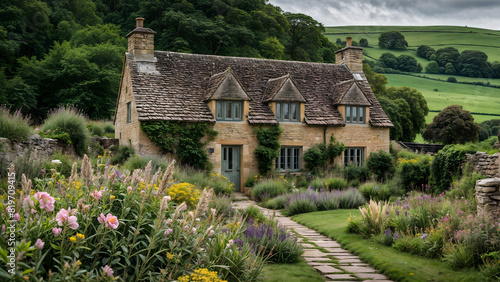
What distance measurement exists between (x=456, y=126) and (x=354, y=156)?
2866 centimetres

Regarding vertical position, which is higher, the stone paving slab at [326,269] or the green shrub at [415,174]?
the green shrub at [415,174]

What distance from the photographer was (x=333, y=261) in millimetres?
8227

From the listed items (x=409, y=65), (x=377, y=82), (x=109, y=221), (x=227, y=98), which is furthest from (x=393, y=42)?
(x=109, y=221)

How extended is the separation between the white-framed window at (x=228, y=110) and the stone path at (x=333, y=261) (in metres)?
9.93

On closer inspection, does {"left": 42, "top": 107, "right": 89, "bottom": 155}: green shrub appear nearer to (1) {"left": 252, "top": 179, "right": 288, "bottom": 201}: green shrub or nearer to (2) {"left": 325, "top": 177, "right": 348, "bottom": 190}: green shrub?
(1) {"left": 252, "top": 179, "right": 288, "bottom": 201}: green shrub

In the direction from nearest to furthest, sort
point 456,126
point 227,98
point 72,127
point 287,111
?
point 72,127
point 227,98
point 287,111
point 456,126

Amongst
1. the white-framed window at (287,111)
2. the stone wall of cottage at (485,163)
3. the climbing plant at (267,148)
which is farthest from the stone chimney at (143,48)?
the stone wall of cottage at (485,163)

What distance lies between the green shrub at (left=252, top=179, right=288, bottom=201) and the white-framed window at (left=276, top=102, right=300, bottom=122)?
4613mm

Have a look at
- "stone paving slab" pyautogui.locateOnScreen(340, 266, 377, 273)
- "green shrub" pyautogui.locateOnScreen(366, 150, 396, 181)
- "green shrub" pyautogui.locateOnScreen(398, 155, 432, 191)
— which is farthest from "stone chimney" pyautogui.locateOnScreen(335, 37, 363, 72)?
"stone paving slab" pyautogui.locateOnScreen(340, 266, 377, 273)

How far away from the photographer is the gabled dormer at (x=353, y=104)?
2208 cm

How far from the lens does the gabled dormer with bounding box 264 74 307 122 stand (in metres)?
20.6

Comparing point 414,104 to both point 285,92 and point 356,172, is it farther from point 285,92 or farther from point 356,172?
point 285,92

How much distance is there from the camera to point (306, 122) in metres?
21.0

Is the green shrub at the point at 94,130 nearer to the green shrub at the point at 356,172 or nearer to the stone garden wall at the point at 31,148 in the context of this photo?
the stone garden wall at the point at 31,148
